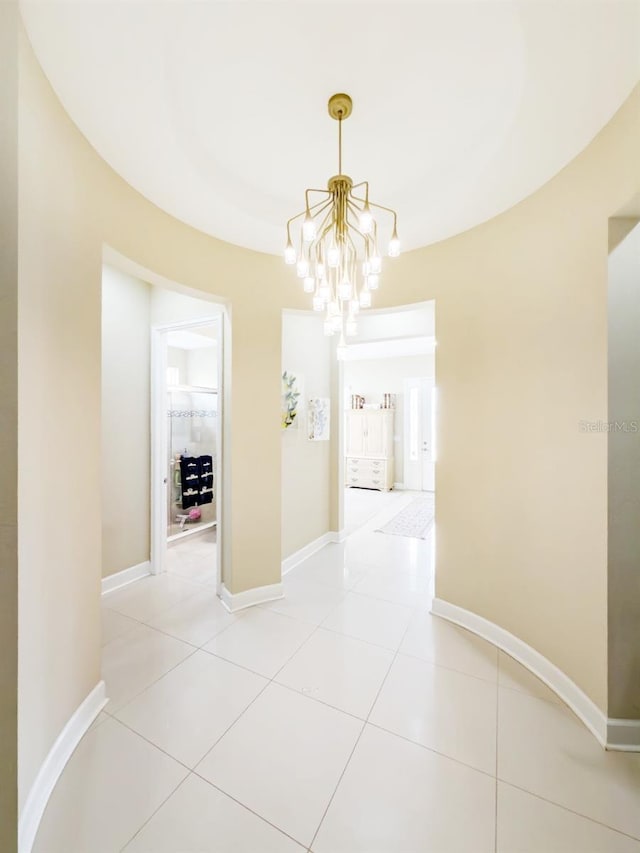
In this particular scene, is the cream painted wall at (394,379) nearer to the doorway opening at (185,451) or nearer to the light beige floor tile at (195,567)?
the doorway opening at (185,451)

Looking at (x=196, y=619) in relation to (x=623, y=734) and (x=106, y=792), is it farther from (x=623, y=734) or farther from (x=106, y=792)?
(x=623, y=734)

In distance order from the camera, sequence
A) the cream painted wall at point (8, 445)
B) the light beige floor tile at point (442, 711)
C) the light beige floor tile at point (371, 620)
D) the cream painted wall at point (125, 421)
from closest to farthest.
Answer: the cream painted wall at point (8, 445) → the light beige floor tile at point (442, 711) → the light beige floor tile at point (371, 620) → the cream painted wall at point (125, 421)

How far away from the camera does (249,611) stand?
2660 mm

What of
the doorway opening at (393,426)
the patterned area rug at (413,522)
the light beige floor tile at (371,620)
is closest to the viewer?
the light beige floor tile at (371,620)

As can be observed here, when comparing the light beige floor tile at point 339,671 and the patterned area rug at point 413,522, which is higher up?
the patterned area rug at point 413,522

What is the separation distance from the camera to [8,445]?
2.46 ft

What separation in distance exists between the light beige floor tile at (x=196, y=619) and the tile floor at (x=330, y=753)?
0.07 ft

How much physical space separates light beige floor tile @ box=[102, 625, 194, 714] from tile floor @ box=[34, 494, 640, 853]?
1 cm

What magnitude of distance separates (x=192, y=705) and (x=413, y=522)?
12.7ft

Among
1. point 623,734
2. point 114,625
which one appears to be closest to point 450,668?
point 623,734

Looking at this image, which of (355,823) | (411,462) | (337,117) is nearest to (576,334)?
(337,117)

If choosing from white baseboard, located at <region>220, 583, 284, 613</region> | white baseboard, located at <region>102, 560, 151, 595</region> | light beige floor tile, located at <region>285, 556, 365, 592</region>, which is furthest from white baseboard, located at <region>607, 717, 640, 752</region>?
white baseboard, located at <region>102, 560, 151, 595</region>

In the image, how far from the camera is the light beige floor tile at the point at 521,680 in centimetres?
184

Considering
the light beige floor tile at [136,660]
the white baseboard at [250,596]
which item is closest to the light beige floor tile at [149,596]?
the light beige floor tile at [136,660]
